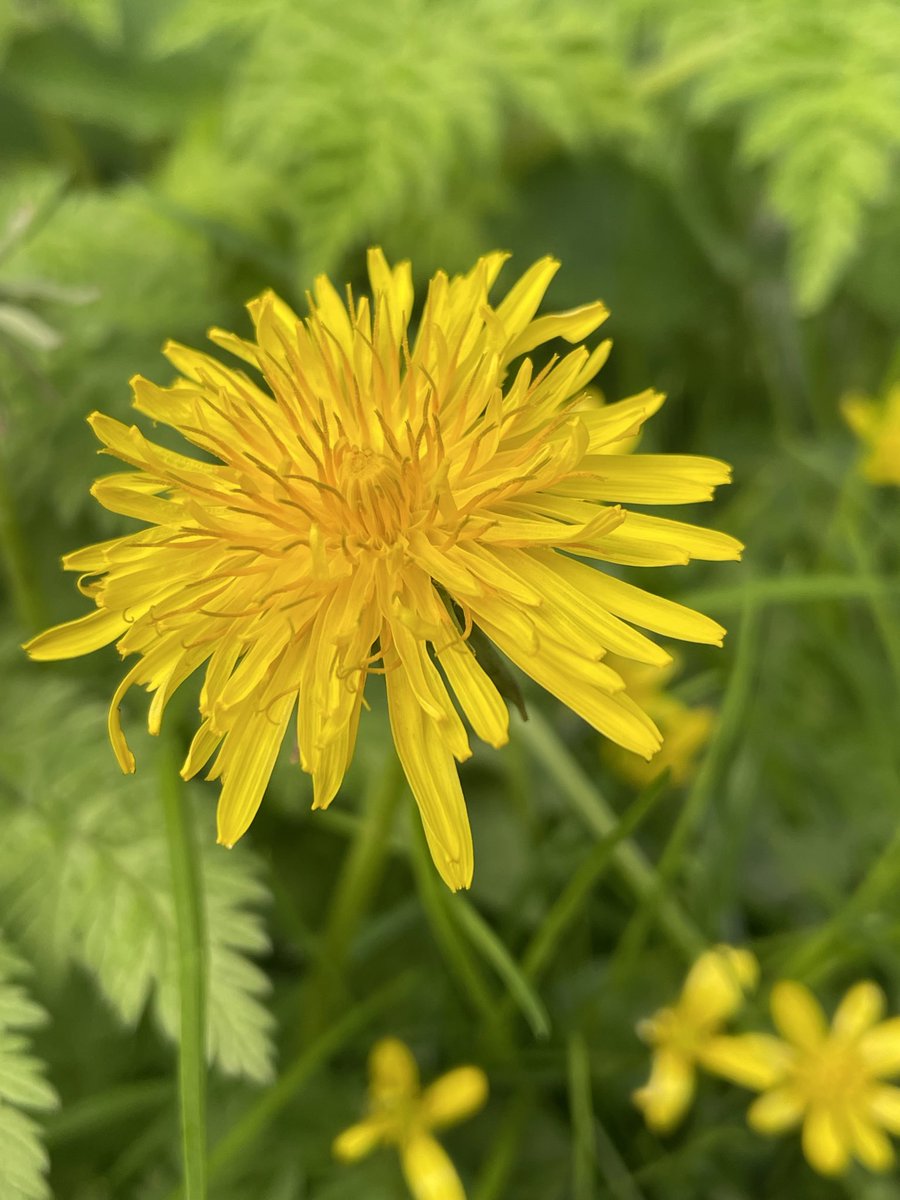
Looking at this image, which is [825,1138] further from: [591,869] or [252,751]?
[252,751]

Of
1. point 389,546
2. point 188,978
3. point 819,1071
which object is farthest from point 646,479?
point 819,1071

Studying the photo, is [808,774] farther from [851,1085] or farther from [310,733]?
[310,733]

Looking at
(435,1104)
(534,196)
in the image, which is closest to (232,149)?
(534,196)

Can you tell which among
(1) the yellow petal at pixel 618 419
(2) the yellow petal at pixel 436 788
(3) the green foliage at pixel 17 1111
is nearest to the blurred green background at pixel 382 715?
(3) the green foliage at pixel 17 1111

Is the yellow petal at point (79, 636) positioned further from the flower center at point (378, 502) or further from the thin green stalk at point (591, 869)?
the thin green stalk at point (591, 869)

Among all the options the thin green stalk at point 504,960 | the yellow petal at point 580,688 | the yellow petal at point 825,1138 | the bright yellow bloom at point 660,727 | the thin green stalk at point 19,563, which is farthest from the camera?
the bright yellow bloom at point 660,727

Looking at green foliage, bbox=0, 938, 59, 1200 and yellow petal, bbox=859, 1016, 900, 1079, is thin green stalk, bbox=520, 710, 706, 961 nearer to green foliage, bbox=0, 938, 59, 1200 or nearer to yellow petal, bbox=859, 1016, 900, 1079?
yellow petal, bbox=859, 1016, 900, 1079
